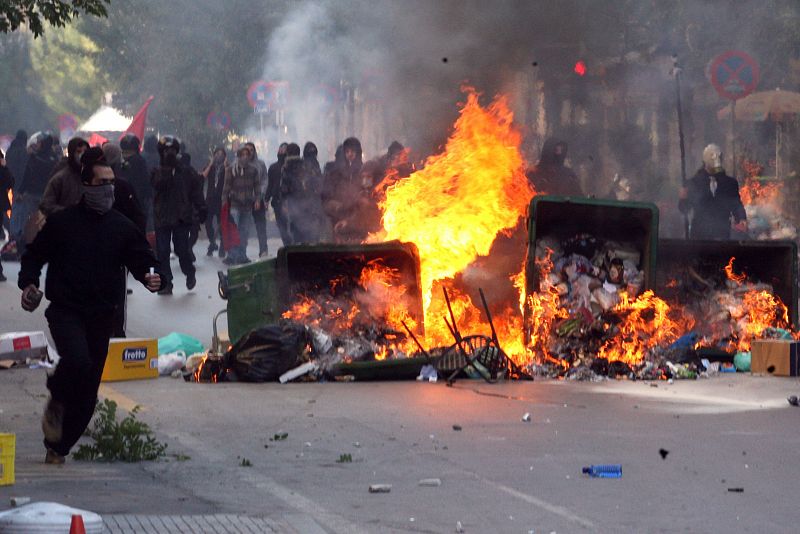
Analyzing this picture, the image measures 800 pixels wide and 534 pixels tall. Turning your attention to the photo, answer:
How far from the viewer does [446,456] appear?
8.95 meters

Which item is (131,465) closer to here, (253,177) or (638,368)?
(638,368)

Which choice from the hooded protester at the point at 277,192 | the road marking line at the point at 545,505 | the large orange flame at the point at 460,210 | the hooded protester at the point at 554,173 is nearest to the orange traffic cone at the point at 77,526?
the road marking line at the point at 545,505

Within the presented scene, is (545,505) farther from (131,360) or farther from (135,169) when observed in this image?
(135,169)

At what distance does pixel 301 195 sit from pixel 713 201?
6949 mm

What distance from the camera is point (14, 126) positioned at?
68.7m

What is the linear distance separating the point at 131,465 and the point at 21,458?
593mm

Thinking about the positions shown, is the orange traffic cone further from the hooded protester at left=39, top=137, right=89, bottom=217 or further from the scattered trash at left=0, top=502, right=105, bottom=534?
the hooded protester at left=39, top=137, right=89, bottom=217

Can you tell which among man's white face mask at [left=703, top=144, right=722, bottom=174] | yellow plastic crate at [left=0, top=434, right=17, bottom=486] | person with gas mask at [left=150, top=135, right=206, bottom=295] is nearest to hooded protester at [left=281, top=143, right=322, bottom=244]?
person with gas mask at [left=150, top=135, right=206, bottom=295]

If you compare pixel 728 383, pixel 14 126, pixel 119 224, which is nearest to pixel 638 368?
pixel 728 383

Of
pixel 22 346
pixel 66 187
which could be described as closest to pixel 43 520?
pixel 66 187

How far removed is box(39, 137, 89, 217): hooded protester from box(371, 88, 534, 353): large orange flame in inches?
113

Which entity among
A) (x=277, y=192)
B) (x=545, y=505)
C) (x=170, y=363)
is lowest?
(x=545, y=505)

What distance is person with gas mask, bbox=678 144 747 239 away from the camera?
19.0 metres

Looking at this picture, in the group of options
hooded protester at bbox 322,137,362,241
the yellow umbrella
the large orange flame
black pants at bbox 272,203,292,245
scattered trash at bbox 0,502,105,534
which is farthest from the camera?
the yellow umbrella
